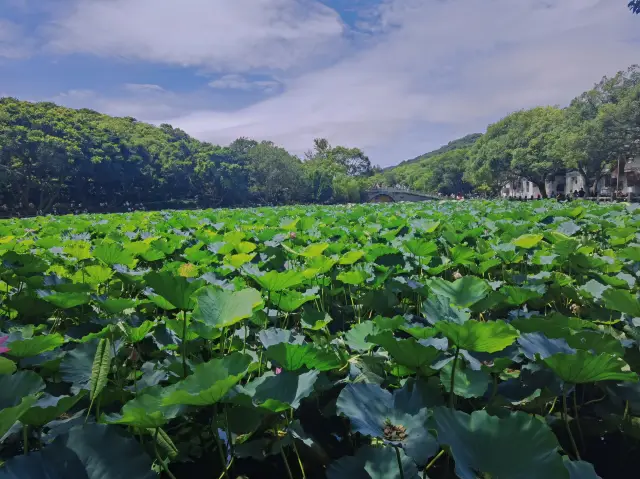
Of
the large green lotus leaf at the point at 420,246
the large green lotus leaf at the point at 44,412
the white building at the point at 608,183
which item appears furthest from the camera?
the white building at the point at 608,183

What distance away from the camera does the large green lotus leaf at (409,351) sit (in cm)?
86

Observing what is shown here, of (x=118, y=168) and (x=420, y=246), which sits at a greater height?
(x=118, y=168)

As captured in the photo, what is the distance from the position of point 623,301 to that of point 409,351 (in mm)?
681

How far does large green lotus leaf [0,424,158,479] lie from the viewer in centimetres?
57

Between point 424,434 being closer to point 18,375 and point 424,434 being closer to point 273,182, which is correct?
point 18,375

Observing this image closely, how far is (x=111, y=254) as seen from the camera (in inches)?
66.6

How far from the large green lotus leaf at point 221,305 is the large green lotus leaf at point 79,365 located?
0.88ft

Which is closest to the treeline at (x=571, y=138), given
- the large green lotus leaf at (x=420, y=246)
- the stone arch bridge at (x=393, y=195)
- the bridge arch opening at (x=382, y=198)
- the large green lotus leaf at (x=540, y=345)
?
the stone arch bridge at (x=393, y=195)

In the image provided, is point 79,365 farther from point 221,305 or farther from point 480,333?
point 480,333

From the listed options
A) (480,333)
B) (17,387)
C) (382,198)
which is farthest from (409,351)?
(382,198)

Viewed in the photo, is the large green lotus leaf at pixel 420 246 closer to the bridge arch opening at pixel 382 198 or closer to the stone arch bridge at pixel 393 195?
the stone arch bridge at pixel 393 195

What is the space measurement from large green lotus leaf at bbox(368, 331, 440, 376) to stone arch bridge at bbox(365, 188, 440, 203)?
5823 centimetres

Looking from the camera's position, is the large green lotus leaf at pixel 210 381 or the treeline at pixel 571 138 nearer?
the large green lotus leaf at pixel 210 381

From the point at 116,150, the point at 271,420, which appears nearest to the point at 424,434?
Result: the point at 271,420
